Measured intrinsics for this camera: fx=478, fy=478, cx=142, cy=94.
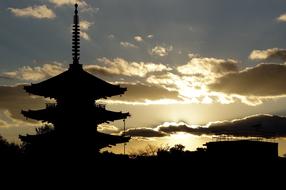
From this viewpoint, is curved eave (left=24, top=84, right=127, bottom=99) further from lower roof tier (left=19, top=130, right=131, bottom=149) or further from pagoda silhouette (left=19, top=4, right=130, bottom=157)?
lower roof tier (left=19, top=130, right=131, bottom=149)

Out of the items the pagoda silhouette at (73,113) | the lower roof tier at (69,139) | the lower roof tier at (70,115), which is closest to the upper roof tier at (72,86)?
the pagoda silhouette at (73,113)

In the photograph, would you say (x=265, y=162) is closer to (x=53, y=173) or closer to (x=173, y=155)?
(x=173, y=155)

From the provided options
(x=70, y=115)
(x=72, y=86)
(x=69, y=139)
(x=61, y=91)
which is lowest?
(x=69, y=139)

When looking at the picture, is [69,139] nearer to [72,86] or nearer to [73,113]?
[73,113]

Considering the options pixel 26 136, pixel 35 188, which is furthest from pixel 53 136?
pixel 35 188

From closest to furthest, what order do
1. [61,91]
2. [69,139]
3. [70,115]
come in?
[69,139] → [70,115] → [61,91]

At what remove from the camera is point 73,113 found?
50.3m

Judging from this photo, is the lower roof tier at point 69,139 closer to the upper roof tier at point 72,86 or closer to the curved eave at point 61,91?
the curved eave at point 61,91

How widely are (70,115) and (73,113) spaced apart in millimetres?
376

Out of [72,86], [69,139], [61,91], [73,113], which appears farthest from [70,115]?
[72,86]

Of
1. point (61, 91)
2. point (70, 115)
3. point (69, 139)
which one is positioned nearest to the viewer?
point (69, 139)

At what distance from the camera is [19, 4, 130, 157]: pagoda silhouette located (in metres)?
50.2

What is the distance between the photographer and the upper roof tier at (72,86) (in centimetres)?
5056

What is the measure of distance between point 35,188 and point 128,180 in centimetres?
1180
